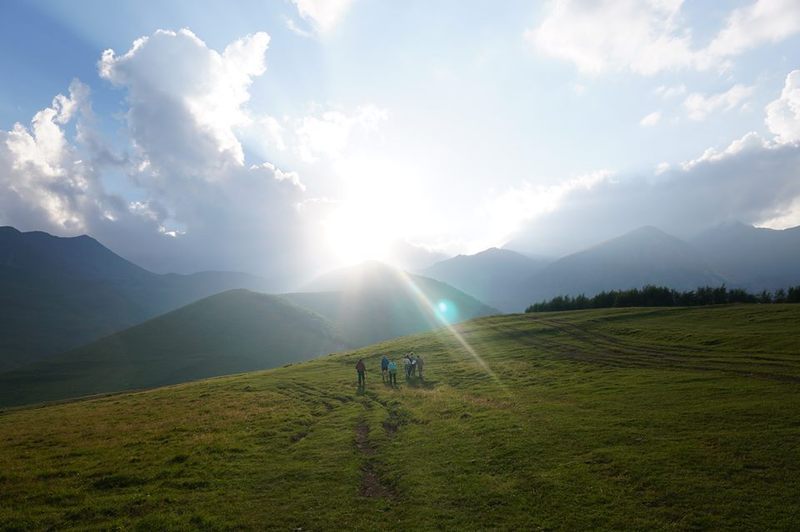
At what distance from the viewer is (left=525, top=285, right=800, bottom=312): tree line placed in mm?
87075

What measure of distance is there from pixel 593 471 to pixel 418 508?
30.4 feet

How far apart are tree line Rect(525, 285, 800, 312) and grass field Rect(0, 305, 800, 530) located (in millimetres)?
47034

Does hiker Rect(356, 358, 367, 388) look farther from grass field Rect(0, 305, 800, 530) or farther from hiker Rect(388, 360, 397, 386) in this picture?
grass field Rect(0, 305, 800, 530)

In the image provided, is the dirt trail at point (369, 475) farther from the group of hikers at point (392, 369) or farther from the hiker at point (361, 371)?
the group of hikers at point (392, 369)

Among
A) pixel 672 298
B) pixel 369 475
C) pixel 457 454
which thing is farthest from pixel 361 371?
pixel 672 298

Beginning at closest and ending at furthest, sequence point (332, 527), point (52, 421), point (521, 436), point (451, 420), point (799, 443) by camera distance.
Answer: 1. point (332, 527)
2. point (799, 443)
3. point (521, 436)
4. point (451, 420)
5. point (52, 421)

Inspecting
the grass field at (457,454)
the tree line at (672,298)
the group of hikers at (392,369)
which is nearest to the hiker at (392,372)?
the group of hikers at (392,369)

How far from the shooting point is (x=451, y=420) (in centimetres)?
3347

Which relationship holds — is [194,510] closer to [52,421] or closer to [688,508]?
[688,508]

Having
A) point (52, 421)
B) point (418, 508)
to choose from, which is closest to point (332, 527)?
point (418, 508)

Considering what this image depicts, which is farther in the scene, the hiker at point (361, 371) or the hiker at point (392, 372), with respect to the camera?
the hiker at point (392, 372)

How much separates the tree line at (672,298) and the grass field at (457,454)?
4703 centimetres

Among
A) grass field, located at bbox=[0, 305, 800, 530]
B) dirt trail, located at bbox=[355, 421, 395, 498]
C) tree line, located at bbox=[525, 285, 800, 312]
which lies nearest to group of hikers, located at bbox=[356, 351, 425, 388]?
grass field, located at bbox=[0, 305, 800, 530]

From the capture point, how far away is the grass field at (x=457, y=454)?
18.1m
